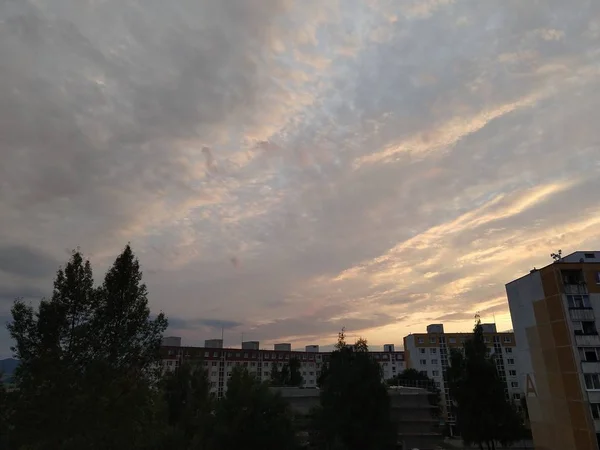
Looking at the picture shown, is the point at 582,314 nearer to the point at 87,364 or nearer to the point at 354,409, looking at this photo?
the point at 354,409

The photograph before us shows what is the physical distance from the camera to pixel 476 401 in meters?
43.6

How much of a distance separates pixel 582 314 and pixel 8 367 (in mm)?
48213

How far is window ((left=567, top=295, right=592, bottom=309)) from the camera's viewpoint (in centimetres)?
4134

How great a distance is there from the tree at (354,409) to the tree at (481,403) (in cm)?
1528

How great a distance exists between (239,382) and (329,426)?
7.93m

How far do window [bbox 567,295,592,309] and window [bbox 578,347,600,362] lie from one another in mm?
4050

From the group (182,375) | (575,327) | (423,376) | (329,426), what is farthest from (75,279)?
(423,376)

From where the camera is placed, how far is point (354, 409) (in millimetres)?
32219

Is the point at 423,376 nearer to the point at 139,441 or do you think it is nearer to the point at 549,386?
the point at 549,386

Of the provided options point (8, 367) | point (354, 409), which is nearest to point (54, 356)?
point (8, 367)

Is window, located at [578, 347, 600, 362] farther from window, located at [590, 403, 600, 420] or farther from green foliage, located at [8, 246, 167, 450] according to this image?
green foliage, located at [8, 246, 167, 450]

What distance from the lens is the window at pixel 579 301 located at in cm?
4134

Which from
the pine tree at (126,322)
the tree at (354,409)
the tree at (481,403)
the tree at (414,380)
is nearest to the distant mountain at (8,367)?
the pine tree at (126,322)

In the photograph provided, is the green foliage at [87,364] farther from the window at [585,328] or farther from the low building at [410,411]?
the window at [585,328]
